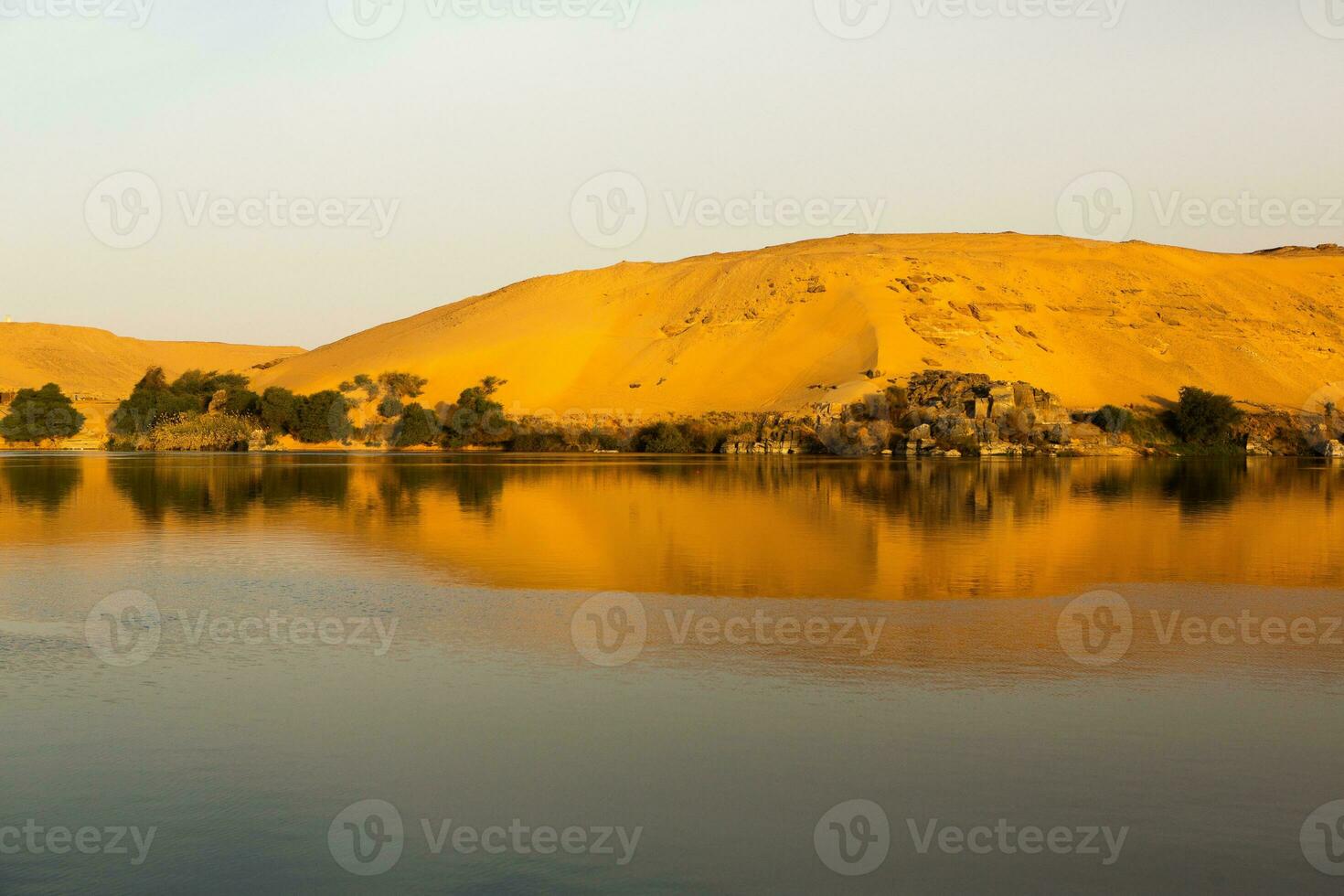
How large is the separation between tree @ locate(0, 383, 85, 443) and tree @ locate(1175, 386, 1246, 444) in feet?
210

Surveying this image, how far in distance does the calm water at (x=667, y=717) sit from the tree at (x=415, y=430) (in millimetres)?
52861

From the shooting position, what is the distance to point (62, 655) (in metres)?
9.45

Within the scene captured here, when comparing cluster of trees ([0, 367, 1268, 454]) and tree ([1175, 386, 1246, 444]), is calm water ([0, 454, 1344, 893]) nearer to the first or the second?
cluster of trees ([0, 367, 1268, 454])

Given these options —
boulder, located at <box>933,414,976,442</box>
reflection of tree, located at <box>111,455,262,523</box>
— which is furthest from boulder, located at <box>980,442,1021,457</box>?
reflection of tree, located at <box>111,455,262,523</box>

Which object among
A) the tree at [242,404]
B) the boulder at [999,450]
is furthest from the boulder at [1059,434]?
the tree at [242,404]

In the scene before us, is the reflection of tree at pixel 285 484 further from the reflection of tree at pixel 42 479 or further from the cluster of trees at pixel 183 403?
the cluster of trees at pixel 183 403

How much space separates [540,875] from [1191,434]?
66974 mm

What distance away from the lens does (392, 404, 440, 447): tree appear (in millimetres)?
70188

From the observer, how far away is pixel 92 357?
14712 cm

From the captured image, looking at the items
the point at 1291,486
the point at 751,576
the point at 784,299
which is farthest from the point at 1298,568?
the point at 784,299

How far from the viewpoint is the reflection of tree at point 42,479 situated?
85.5ft

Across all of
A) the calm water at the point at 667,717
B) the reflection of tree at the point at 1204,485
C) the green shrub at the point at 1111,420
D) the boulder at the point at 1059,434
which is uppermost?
the green shrub at the point at 1111,420

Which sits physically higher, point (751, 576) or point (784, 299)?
point (784, 299)

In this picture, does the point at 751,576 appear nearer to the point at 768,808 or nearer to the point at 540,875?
the point at 768,808
